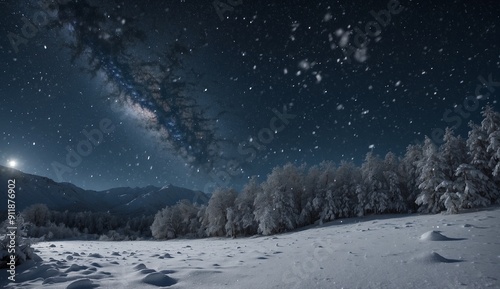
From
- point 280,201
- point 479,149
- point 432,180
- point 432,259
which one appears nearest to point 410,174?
point 479,149

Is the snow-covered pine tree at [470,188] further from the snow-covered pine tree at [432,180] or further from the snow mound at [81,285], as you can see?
the snow mound at [81,285]

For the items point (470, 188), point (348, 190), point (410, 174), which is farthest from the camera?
point (348, 190)

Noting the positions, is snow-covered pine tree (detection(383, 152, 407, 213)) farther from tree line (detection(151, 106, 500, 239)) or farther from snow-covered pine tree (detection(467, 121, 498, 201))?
snow-covered pine tree (detection(467, 121, 498, 201))

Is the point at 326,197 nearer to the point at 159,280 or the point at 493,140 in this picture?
the point at 493,140

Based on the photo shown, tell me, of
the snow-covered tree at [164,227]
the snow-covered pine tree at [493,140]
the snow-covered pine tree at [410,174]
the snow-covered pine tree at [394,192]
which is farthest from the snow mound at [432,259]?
the snow-covered tree at [164,227]

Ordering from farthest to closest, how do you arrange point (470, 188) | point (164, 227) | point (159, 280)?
1. point (164, 227)
2. point (470, 188)
3. point (159, 280)

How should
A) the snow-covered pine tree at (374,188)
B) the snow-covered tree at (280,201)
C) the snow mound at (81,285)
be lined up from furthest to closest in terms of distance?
the snow-covered tree at (280,201) → the snow-covered pine tree at (374,188) → the snow mound at (81,285)

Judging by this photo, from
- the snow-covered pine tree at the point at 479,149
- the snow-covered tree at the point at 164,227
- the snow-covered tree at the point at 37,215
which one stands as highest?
the snow-covered pine tree at the point at 479,149

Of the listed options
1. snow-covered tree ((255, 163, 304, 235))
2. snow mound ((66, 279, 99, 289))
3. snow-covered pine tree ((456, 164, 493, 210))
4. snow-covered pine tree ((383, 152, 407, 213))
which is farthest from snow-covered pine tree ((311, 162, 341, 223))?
snow mound ((66, 279, 99, 289))

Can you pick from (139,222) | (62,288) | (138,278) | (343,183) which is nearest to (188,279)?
(138,278)

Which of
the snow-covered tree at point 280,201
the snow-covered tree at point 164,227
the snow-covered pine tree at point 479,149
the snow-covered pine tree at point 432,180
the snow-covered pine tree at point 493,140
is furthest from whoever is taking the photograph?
the snow-covered tree at point 164,227

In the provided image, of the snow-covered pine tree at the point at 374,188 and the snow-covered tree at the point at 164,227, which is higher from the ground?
the snow-covered pine tree at the point at 374,188

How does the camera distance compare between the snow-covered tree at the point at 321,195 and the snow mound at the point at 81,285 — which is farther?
the snow-covered tree at the point at 321,195

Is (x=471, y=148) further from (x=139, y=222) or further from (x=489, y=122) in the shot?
(x=139, y=222)
